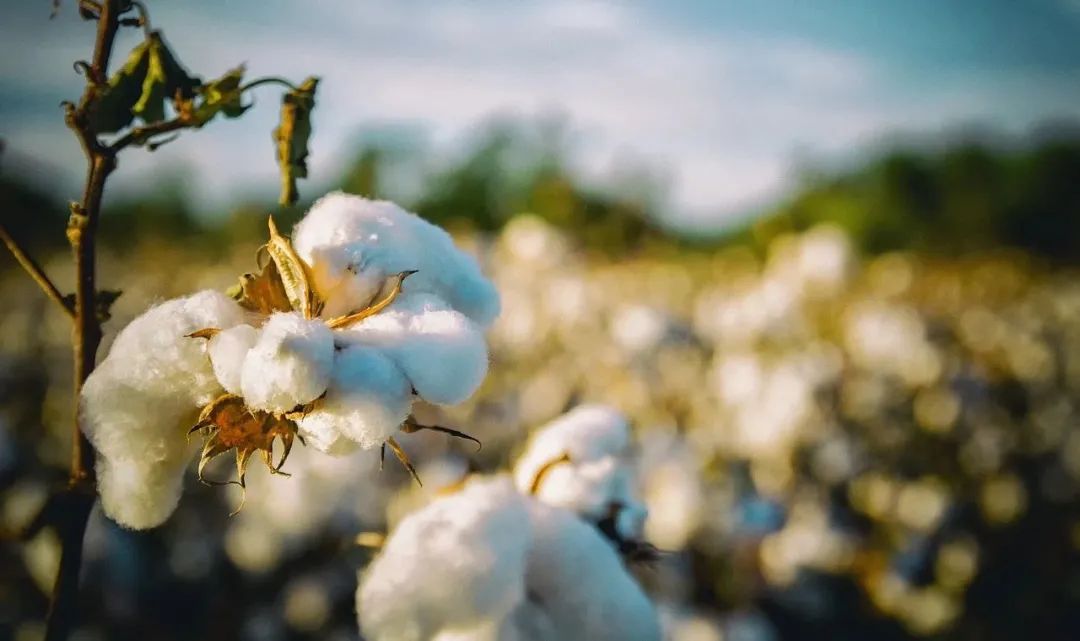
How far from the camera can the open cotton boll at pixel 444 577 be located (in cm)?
60

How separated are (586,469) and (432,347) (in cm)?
37

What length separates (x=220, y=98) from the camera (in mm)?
580

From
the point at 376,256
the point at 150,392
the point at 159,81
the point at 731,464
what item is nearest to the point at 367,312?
the point at 376,256

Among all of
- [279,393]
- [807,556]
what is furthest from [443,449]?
[279,393]

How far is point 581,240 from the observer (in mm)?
→ 7430

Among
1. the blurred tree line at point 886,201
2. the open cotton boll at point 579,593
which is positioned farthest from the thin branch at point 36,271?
the blurred tree line at point 886,201

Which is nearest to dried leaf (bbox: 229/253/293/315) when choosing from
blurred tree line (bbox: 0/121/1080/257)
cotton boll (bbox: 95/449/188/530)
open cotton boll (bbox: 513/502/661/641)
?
cotton boll (bbox: 95/449/188/530)

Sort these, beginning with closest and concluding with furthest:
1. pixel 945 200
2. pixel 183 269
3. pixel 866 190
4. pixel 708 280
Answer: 1. pixel 708 280
2. pixel 183 269
3. pixel 945 200
4. pixel 866 190

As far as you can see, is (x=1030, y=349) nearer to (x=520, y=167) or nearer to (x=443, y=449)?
(x=443, y=449)

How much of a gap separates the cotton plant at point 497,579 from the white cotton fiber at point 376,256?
18 centimetres

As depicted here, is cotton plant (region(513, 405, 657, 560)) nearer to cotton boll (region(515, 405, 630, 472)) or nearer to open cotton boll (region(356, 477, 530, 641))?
cotton boll (region(515, 405, 630, 472))

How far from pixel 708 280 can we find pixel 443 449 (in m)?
4.61

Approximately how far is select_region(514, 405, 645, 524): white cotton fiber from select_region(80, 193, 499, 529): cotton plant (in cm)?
29

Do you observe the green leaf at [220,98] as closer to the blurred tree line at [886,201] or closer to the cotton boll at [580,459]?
the cotton boll at [580,459]
